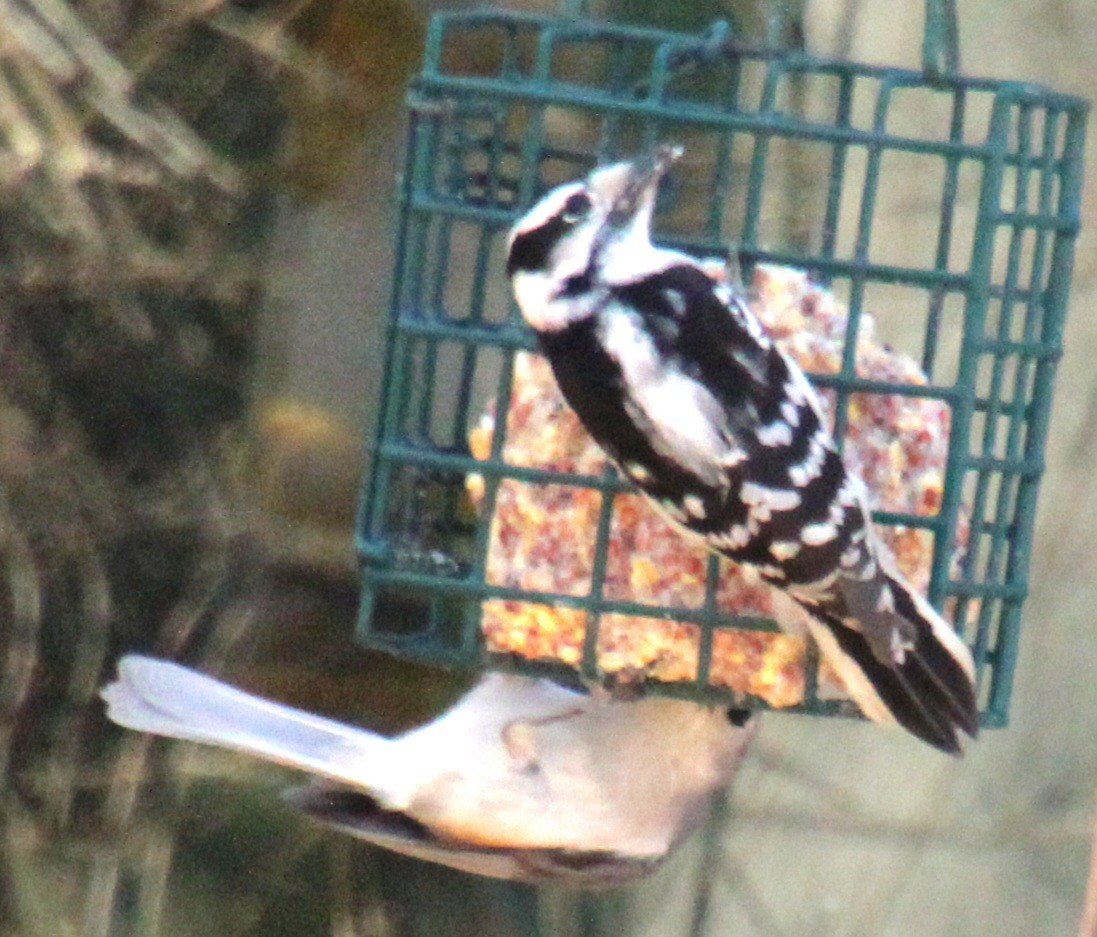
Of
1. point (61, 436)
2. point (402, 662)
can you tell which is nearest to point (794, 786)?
point (402, 662)

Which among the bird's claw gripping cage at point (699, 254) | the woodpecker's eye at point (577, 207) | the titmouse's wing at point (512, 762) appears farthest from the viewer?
the titmouse's wing at point (512, 762)

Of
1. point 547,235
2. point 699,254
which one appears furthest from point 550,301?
point 699,254

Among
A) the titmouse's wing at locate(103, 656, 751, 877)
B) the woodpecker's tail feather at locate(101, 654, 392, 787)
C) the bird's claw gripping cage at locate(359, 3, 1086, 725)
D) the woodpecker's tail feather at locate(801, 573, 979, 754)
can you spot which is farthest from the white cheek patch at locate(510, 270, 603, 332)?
the woodpecker's tail feather at locate(101, 654, 392, 787)

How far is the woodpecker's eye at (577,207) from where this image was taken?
1.39 m

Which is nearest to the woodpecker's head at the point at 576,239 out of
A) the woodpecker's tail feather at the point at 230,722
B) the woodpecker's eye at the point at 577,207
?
the woodpecker's eye at the point at 577,207

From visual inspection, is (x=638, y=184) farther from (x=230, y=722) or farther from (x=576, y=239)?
(x=230, y=722)

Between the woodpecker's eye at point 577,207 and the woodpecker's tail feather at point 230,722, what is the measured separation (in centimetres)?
78

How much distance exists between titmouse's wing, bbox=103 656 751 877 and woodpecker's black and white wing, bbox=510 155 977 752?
1.53ft

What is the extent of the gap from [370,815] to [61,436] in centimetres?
87

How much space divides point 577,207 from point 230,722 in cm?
81

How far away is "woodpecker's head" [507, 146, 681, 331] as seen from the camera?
1395 mm

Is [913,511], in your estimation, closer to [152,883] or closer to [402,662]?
[402,662]

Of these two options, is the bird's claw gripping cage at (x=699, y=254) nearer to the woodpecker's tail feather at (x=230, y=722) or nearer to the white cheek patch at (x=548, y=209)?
the white cheek patch at (x=548, y=209)

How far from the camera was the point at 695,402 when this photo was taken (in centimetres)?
140
